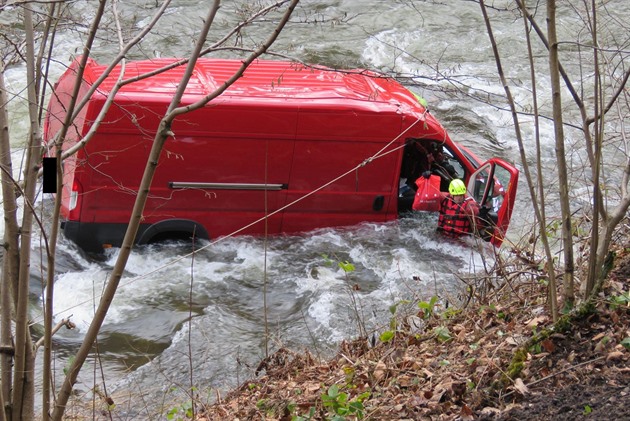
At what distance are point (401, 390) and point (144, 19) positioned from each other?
41.7 feet

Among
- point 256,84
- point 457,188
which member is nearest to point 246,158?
point 256,84

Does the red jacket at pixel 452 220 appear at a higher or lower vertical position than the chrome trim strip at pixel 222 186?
lower

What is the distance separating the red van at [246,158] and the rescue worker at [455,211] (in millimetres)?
293

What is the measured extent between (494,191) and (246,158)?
282 centimetres

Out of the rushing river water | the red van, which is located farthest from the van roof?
the rushing river water

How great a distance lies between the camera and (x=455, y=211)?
9.11 meters

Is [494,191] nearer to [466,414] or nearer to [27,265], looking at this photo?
[466,414]

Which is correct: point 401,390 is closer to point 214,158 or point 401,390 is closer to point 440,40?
point 214,158

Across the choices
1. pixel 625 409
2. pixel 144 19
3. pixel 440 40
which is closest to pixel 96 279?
pixel 625 409

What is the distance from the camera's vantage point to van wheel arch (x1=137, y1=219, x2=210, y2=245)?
28.4ft

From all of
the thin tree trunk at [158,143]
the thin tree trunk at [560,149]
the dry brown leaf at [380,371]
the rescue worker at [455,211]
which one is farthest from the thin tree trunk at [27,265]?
the rescue worker at [455,211]

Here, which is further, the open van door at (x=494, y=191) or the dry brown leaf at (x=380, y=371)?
the open van door at (x=494, y=191)

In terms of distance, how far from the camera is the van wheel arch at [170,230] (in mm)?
8656

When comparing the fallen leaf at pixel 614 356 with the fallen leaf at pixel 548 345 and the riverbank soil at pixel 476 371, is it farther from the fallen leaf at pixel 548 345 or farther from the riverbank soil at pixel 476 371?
the fallen leaf at pixel 548 345
